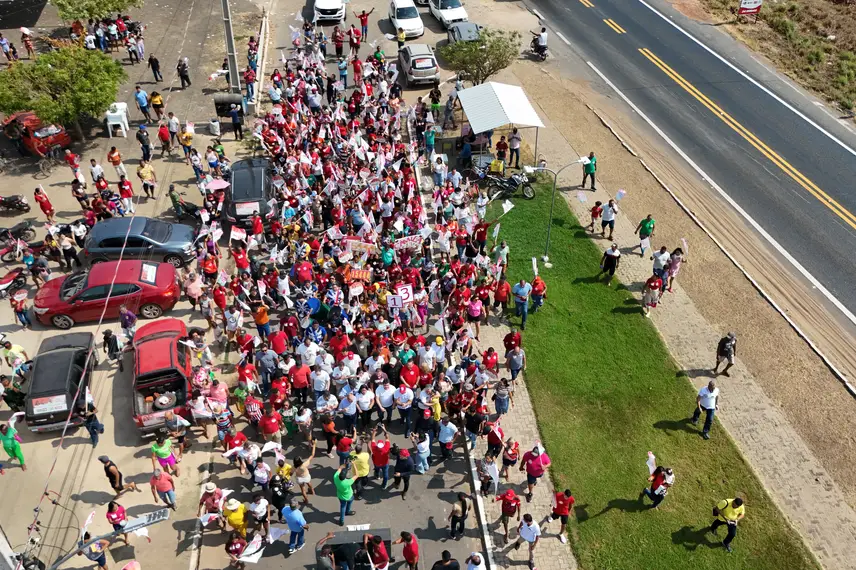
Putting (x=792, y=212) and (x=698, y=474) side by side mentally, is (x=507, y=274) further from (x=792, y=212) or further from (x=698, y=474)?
(x=792, y=212)

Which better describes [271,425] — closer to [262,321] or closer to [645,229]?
[262,321]

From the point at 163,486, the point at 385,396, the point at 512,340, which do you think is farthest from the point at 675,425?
the point at 163,486

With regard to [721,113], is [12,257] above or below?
below

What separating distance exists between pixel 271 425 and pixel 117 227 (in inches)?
368

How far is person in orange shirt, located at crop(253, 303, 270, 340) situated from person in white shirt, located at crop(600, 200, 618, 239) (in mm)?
11224

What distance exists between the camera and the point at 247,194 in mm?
22578

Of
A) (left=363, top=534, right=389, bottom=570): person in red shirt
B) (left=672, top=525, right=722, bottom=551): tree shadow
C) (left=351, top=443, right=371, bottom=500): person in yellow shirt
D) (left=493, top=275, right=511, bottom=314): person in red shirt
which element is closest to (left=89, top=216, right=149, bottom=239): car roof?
(left=351, top=443, right=371, bottom=500): person in yellow shirt

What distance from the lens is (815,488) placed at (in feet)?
51.1

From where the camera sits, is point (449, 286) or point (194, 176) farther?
point (194, 176)

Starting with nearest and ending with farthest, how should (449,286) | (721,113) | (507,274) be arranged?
(449,286)
(507,274)
(721,113)

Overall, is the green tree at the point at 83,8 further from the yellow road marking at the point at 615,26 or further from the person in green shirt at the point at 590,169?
the yellow road marking at the point at 615,26

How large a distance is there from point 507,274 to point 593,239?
3.63 metres

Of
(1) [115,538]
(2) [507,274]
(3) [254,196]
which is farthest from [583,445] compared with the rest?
(3) [254,196]

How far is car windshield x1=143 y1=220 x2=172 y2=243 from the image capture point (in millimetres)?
20906
